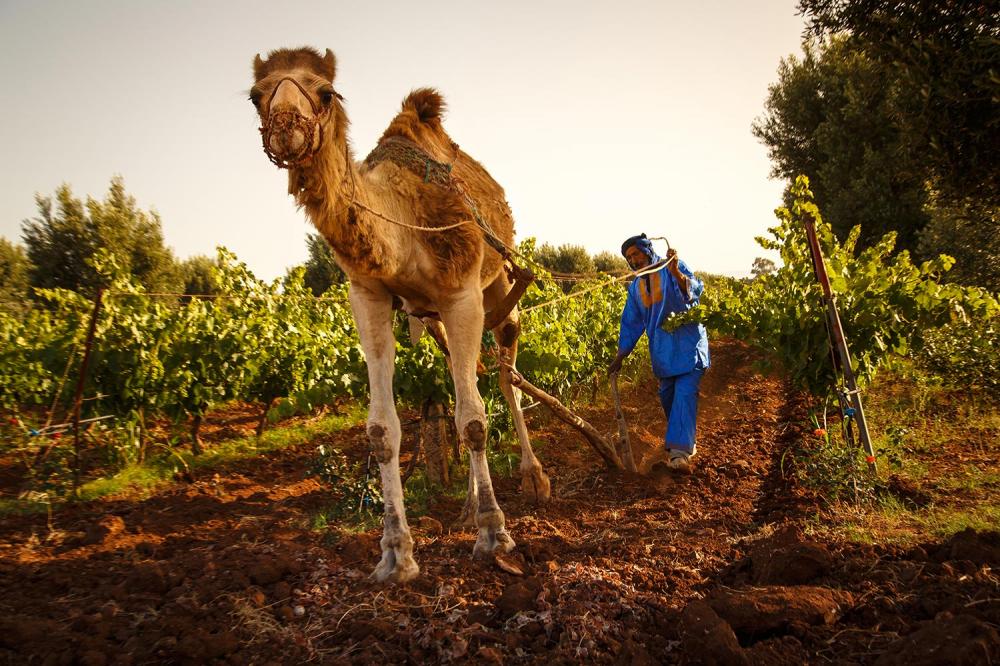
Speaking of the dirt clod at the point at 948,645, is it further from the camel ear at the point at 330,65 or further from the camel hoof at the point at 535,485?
the camel ear at the point at 330,65

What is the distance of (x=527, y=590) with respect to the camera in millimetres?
3307

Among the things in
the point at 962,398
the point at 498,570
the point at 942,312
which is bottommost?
the point at 498,570

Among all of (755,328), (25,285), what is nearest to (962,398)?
(755,328)

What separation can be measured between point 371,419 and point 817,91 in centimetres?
2248

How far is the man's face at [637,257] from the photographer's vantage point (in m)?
6.73

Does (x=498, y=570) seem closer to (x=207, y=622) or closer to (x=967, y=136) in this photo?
(x=207, y=622)

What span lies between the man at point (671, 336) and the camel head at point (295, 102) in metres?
3.75

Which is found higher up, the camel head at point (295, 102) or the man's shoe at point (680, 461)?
the camel head at point (295, 102)

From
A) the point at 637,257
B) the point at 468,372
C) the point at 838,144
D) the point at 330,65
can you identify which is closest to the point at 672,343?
the point at 637,257

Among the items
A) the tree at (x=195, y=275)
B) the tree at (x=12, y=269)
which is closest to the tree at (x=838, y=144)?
the tree at (x=195, y=275)

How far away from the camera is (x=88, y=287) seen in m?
22.2

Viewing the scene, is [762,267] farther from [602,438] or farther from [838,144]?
[838,144]

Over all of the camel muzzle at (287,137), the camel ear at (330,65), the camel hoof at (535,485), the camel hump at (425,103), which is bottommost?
the camel hoof at (535,485)

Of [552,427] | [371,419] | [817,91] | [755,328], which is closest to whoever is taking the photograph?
[371,419]
